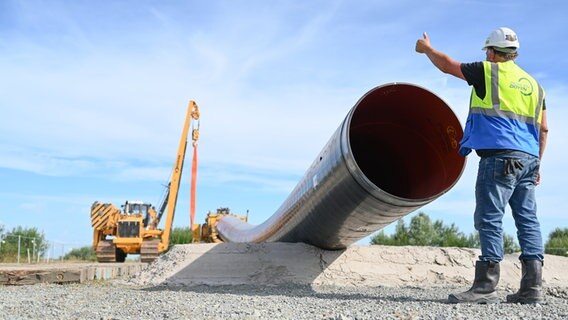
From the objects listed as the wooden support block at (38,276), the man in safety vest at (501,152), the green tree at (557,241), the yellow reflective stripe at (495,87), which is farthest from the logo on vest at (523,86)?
the green tree at (557,241)

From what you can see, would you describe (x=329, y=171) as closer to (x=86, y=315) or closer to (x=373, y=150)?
(x=373, y=150)

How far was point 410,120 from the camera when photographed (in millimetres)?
6234

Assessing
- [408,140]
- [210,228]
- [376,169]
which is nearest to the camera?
[408,140]

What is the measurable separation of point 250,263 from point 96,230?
452 inches

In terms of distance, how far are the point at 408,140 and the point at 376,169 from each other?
957mm

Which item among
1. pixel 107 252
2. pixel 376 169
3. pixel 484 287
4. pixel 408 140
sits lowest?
pixel 484 287

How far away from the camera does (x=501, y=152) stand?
4.02m

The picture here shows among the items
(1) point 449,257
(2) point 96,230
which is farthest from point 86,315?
(2) point 96,230

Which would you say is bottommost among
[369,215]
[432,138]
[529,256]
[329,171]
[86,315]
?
[86,315]

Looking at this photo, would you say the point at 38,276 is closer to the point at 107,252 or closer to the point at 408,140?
the point at 408,140

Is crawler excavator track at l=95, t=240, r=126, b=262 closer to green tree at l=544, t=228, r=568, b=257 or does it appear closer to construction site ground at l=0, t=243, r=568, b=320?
construction site ground at l=0, t=243, r=568, b=320

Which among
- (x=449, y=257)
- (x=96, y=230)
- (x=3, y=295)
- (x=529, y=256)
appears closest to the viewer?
(x=529, y=256)

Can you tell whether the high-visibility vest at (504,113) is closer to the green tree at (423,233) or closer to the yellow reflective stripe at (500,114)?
the yellow reflective stripe at (500,114)

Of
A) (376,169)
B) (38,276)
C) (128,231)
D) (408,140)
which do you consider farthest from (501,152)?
(128,231)
